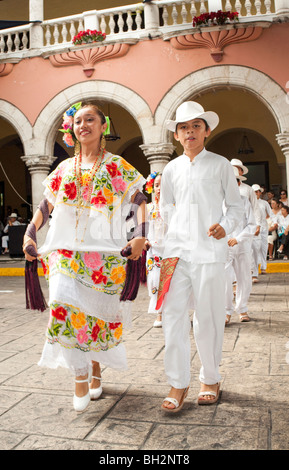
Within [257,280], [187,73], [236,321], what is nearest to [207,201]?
[236,321]

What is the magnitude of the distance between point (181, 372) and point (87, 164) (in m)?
1.38

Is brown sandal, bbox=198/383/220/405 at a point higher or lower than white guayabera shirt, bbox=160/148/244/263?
lower

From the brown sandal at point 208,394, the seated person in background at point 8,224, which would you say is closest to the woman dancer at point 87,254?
the brown sandal at point 208,394

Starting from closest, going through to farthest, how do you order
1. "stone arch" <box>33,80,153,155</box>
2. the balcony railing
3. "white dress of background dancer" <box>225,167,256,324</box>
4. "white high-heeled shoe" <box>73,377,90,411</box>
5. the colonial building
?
"white high-heeled shoe" <box>73,377,90,411</box>
"white dress of background dancer" <box>225,167,256,324</box>
the colonial building
the balcony railing
"stone arch" <box>33,80,153,155</box>

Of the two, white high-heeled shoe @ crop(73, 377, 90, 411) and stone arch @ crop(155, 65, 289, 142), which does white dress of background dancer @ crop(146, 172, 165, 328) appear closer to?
white high-heeled shoe @ crop(73, 377, 90, 411)

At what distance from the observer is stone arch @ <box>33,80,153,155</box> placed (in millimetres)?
11484

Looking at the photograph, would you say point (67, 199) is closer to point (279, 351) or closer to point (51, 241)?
point (51, 241)

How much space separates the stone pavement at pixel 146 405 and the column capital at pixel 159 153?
7.18 m

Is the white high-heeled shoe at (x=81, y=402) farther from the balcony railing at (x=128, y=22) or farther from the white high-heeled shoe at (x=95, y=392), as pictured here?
the balcony railing at (x=128, y=22)

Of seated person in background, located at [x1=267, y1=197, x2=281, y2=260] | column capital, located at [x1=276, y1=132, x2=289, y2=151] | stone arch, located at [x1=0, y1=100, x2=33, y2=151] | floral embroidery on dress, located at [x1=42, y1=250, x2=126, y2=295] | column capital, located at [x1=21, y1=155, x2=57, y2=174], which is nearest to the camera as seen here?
floral embroidery on dress, located at [x1=42, y1=250, x2=126, y2=295]

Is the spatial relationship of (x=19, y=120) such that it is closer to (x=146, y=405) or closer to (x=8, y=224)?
(x=8, y=224)

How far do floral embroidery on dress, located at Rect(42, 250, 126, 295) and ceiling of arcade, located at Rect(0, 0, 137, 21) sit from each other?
43.7ft

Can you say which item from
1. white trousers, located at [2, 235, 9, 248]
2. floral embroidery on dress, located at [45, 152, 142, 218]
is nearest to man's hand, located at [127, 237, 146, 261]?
floral embroidery on dress, located at [45, 152, 142, 218]

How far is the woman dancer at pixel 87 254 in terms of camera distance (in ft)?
9.29
